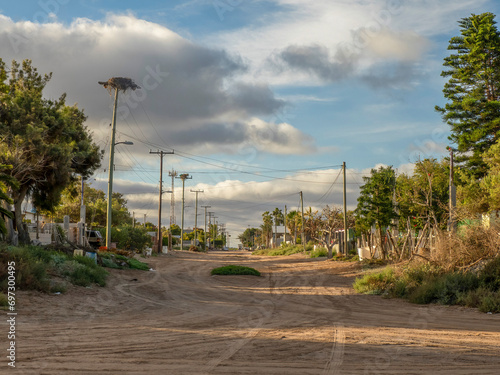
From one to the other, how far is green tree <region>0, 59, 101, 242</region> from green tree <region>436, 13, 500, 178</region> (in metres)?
27.6

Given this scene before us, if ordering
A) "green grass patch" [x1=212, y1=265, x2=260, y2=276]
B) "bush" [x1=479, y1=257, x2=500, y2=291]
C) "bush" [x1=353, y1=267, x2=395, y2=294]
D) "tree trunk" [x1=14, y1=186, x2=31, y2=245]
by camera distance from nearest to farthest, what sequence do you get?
1. "bush" [x1=479, y1=257, x2=500, y2=291]
2. "bush" [x1=353, y1=267, x2=395, y2=294]
3. "tree trunk" [x1=14, y1=186, x2=31, y2=245]
4. "green grass patch" [x1=212, y1=265, x2=260, y2=276]

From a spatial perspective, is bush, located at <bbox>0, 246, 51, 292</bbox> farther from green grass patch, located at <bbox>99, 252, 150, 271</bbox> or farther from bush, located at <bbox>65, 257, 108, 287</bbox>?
green grass patch, located at <bbox>99, 252, 150, 271</bbox>

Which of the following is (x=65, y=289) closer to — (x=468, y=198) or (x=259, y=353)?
(x=259, y=353)

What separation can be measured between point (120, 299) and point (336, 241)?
108 feet

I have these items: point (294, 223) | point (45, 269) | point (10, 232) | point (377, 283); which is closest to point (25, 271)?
point (45, 269)

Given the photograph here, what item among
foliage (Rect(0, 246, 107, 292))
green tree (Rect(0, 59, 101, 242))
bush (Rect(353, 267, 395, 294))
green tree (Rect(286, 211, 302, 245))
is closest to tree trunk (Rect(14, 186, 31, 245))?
green tree (Rect(0, 59, 101, 242))

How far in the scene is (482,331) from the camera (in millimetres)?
10578

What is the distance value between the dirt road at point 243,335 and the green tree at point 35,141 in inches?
278

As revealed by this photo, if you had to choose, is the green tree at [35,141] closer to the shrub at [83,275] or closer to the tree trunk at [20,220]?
the tree trunk at [20,220]

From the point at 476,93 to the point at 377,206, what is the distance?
15239mm

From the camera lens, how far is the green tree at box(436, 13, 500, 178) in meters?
37.4

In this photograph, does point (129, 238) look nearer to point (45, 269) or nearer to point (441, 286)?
point (45, 269)

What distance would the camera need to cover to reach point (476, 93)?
3806cm

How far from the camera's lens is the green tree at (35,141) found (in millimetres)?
20641
